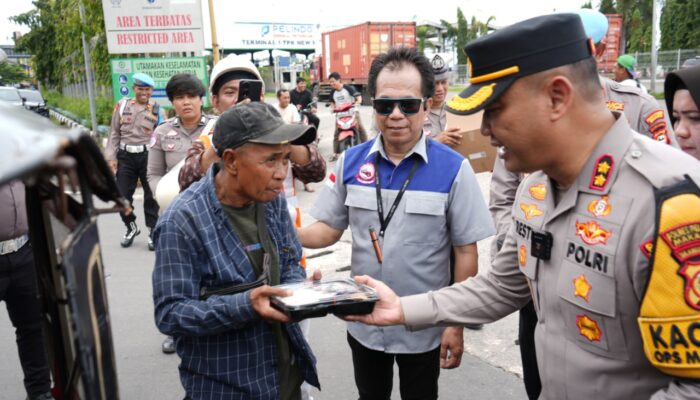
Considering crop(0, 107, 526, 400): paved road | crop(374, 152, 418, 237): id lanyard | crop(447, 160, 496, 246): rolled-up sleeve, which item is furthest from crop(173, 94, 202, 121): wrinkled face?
crop(447, 160, 496, 246): rolled-up sleeve

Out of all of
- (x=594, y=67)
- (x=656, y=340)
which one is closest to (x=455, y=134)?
(x=594, y=67)

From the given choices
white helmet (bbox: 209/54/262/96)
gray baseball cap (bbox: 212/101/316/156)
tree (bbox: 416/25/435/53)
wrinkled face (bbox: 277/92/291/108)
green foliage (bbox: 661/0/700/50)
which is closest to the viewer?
gray baseball cap (bbox: 212/101/316/156)

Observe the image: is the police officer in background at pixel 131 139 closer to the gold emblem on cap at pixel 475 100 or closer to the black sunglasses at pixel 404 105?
the black sunglasses at pixel 404 105

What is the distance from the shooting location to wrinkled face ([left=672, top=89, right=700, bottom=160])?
7.14 feet

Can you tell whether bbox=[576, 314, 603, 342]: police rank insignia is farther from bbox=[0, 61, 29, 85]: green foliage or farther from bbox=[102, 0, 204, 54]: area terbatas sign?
bbox=[0, 61, 29, 85]: green foliage

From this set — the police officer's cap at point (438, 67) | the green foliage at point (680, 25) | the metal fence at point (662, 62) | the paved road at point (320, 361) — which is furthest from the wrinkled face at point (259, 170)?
the green foliage at point (680, 25)

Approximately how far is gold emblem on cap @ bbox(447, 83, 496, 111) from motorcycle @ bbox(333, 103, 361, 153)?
33.2 feet

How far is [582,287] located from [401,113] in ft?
4.48

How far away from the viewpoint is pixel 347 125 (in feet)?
38.8

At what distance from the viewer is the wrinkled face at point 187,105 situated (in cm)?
448

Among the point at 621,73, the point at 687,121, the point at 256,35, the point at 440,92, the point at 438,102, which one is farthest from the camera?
the point at 256,35

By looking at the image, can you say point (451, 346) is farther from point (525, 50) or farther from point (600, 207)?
point (525, 50)

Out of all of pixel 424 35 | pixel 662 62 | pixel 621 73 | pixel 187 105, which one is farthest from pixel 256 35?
pixel 187 105

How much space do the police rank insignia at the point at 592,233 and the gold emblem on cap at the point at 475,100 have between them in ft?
1.45
